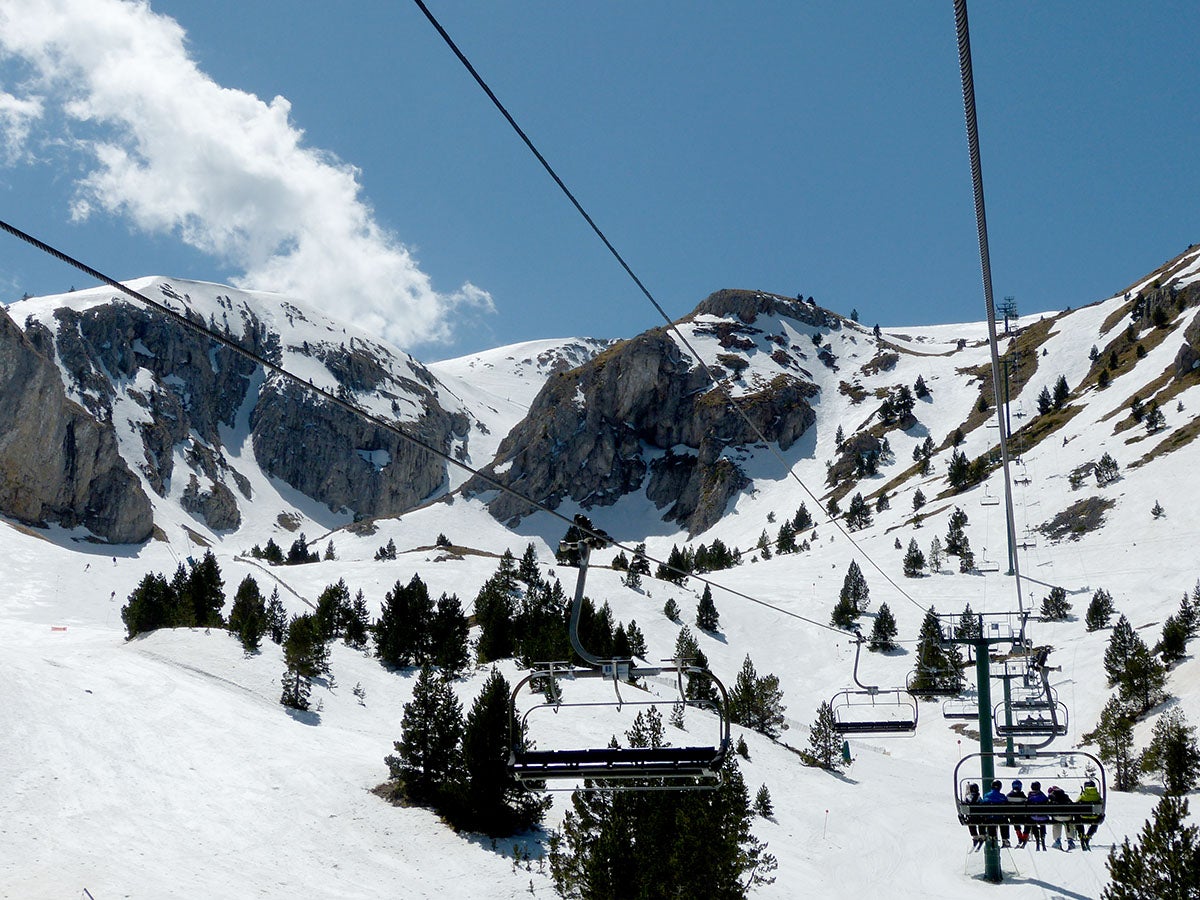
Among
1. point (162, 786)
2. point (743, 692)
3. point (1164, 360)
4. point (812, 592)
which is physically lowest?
point (162, 786)

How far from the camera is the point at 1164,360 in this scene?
139 metres

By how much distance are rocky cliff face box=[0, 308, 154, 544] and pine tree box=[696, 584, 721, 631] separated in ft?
445

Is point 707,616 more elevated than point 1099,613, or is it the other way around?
point 1099,613

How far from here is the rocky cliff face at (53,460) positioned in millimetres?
162875

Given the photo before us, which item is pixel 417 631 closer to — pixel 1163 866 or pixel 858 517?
pixel 1163 866

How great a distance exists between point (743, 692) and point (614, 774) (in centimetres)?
5122

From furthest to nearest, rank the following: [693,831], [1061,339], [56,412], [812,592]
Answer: [1061,339] → [56,412] → [812,592] → [693,831]

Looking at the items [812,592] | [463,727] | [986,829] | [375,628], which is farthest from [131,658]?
[812,592]

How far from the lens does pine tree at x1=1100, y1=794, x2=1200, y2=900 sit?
25.4 m

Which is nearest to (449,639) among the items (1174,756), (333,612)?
(333,612)

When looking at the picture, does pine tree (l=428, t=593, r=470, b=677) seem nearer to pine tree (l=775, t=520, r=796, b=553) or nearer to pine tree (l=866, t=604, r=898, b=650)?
pine tree (l=866, t=604, r=898, b=650)

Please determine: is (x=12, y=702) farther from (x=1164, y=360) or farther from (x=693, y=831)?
(x=1164, y=360)

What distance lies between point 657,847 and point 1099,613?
5757cm

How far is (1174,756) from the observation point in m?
47.5
